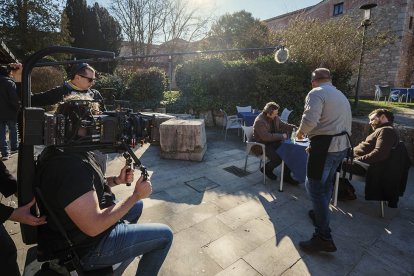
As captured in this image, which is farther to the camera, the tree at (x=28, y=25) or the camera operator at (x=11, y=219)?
the tree at (x=28, y=25)

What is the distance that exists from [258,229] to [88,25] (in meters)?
20.9

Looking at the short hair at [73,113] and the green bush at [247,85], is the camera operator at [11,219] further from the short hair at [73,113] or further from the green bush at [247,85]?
the green bush at [247,85]

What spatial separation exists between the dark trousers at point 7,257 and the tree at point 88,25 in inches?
793

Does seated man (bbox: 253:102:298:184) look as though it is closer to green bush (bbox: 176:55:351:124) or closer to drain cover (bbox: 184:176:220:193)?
drain cover (bbox: 184:176:220:193)

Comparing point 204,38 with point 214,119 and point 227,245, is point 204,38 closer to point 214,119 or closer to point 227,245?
point 214,119

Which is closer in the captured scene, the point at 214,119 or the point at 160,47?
the point at 214,119

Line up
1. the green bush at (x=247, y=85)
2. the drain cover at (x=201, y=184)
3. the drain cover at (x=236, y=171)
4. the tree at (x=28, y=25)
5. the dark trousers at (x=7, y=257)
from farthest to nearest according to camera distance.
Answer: the tree at (x=28, y=25), the green bush at (x=247, y=85), the drain cover at (x=236, y=171), the drain cover at (x=201, y=184), the dark trousers at (x=7, y=257)

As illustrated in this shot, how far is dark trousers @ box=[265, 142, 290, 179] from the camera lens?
454 cm

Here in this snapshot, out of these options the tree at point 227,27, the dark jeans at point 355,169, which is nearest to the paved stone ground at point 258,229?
the dark jeans at point 355,169

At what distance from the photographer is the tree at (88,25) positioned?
19.3 m

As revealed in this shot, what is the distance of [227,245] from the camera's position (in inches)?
111

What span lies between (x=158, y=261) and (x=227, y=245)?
1.18m

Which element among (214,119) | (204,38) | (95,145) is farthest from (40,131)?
(204,38)

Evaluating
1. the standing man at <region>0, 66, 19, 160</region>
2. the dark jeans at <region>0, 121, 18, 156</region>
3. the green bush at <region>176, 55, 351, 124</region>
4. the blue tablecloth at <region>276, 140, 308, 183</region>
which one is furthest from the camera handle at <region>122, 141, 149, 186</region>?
the green bush at <region>176, 55, 351, 124</region>
